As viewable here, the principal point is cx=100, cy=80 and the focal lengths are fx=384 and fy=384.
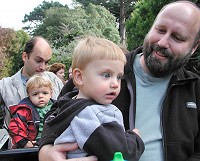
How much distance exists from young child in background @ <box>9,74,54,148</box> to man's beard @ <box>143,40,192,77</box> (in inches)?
50.0

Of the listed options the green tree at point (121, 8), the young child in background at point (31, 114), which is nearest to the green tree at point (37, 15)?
the green tree at point (121, 8)

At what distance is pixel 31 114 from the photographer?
11.1 ft

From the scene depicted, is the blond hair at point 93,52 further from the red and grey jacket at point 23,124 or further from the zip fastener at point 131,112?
the red and grey jacket at point 23,124

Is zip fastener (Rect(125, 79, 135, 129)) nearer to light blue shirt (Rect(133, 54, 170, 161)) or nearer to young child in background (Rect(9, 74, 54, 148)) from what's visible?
light blue shirt (Rect(133, 54, 170, 161))

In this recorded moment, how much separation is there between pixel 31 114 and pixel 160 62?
1413 millimetres

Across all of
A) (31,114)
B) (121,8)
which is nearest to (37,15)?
(121,8)

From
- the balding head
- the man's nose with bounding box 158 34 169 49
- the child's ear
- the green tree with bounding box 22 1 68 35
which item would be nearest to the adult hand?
the child's ear

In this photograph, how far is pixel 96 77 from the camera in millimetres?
2000

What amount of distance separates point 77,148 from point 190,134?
0.80 m

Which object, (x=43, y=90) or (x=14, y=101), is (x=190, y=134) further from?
(x=14, y=101)

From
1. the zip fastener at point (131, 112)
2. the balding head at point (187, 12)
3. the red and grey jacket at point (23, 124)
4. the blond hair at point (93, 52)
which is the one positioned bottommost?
the red and grey jacket at point (23, 124)

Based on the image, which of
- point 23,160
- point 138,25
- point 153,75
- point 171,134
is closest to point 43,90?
point 23,160

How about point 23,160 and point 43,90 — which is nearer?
point 23,160

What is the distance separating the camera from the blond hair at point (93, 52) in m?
2.01
